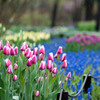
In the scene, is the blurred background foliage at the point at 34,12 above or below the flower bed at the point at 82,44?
above

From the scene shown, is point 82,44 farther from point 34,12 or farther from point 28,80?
point 34,12

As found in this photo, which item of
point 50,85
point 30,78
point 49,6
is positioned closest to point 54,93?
point 50,85

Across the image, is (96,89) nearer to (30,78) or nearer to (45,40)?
(30,78)

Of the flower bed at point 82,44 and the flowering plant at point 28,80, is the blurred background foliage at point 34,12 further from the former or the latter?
the flowering plant at point 28,80

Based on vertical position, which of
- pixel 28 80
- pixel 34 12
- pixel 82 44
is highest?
pixel 34 12

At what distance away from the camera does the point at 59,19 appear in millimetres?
38750

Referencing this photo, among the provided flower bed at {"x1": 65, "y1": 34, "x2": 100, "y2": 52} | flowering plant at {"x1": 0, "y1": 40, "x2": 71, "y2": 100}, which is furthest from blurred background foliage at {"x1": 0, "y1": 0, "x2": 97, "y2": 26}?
flowering plant at {"x1": 0, "y1": 40, "x2": 71, "y2": 100}

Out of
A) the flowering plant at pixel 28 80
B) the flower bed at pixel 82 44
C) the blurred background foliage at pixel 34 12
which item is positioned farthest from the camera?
the blurred background foliage at pixel 34 12

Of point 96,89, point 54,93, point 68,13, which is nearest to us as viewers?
point 54,93

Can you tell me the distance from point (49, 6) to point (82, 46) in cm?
3324

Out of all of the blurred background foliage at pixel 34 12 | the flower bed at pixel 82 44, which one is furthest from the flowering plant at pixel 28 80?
the blurred background foliage at pixel 34 12

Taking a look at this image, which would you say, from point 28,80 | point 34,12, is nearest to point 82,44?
point 28,80

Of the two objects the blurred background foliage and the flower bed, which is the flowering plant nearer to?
the flower bed

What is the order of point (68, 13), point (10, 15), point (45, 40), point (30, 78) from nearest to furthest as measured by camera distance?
point (30, 78) < point (10, 15) < point (45, 40) < point (68, 13)
